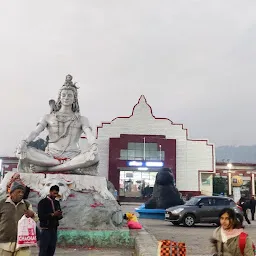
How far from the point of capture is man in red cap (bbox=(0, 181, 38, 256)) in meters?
4.36

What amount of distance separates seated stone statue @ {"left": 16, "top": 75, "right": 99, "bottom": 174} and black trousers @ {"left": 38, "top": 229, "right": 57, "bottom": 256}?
4.04 meters

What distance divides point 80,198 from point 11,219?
465cm

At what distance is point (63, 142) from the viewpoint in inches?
415

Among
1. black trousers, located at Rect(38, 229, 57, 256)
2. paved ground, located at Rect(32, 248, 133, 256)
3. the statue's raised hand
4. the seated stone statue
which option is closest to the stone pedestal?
the seated stone statue

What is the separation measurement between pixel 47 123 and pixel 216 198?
9.50 m

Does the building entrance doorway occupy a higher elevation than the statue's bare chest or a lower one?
Result: lower

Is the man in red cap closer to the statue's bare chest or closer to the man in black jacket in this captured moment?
the man in black jacket

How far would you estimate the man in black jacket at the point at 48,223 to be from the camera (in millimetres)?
5520

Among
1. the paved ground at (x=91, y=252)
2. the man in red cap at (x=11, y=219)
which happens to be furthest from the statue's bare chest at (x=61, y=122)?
the man in red cap at (x=11, y=219)

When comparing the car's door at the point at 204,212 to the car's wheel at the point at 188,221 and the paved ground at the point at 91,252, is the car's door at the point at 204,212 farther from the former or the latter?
the paved ground at the point at 91,252

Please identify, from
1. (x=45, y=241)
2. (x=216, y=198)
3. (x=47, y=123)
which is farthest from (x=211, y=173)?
(x=45, y=241)

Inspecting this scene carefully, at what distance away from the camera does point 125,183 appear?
144 feet

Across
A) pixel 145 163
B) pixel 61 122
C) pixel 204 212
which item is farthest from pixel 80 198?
pixel 145 163

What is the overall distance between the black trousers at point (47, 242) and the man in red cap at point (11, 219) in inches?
44.0
